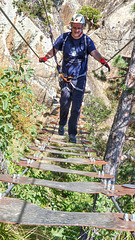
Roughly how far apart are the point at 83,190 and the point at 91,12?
13882 millimetres

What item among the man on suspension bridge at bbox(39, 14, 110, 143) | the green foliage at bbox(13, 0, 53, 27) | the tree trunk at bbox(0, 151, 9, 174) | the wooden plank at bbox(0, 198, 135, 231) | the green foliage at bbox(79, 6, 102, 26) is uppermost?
the green foliage at bbox(79, 6, 102, 26)

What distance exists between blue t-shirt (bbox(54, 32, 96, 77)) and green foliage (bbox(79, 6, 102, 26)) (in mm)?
11120

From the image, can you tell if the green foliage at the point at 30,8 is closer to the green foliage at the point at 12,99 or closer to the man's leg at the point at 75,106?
the man's leg at the point at 75,106

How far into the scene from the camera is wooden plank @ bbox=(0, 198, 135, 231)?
1.32m

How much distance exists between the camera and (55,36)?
871 centimetres

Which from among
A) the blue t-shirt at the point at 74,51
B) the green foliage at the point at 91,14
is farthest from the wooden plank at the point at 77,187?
the green foliage at the point at 91,14

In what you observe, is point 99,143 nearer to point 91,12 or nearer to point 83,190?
point 83,190

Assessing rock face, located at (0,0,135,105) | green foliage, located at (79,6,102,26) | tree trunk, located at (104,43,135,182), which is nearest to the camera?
tree trunk, located at (104,43,135,182)

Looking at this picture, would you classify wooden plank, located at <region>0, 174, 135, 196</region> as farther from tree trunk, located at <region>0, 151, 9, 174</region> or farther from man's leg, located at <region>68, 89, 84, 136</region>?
man's leg, located at <region>68, 89, 84, 136</region>

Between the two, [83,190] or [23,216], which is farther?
[83,190]

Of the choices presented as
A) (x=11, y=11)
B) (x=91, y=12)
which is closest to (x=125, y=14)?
(x=91, y=12)

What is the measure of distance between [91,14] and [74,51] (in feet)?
38.0

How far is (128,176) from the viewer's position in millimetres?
5629

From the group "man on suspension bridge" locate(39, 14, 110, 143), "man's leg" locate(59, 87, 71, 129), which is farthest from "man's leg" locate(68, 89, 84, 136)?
"man's leg" locate(59, 87, 71, 129)
